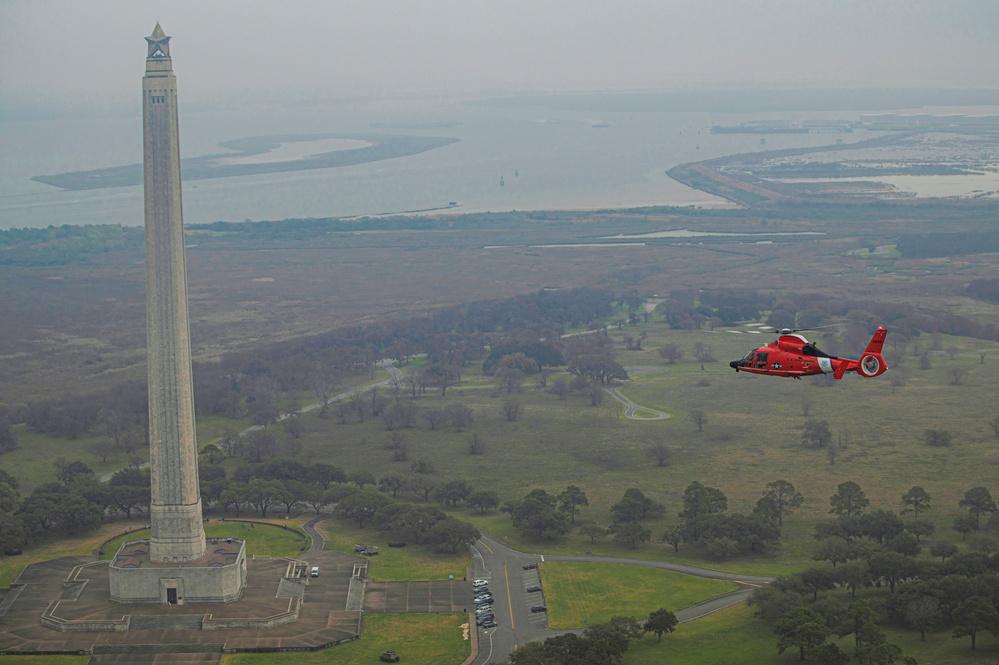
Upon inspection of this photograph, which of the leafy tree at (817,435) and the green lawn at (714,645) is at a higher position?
the leafy tree at (817,435)

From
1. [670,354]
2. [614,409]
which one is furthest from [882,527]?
[670,354]

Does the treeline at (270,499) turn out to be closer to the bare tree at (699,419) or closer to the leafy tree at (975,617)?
the bare tree at (699,419)

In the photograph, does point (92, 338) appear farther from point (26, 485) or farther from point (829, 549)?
point (829, 549)

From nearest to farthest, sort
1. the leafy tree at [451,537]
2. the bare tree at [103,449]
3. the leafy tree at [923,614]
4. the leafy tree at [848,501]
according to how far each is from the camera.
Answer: the leafy tree at [923,614] → the leafy tree at [451,537] → the leafy tree at [848,501] → the bare tree at [103,449]

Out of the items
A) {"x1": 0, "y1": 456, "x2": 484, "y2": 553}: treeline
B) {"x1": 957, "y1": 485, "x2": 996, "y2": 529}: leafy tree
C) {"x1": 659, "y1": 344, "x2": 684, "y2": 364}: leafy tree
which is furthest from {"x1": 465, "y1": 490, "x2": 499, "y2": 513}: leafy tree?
{"x1": 659, "y1": 344, "x2": 684, "y2": 364}: leafy tree

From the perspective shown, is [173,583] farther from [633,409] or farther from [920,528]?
[633,409]

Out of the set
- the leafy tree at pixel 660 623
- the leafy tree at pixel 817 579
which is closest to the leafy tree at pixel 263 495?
the leafy tree at pixel 660 623
